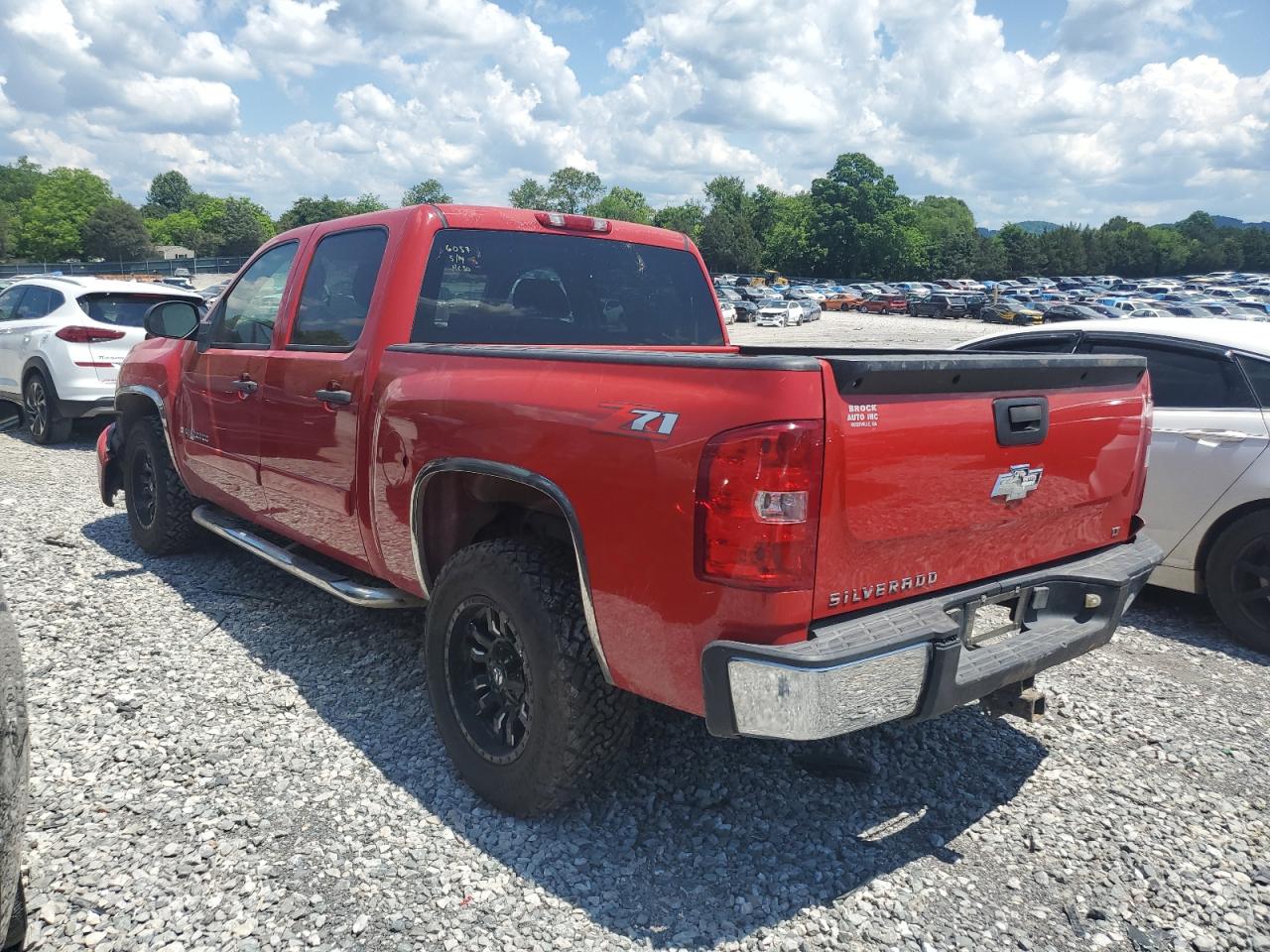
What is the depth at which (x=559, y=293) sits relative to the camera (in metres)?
3.93

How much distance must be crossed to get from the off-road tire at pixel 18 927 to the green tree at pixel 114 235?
352 ft

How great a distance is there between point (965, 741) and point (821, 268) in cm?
11152

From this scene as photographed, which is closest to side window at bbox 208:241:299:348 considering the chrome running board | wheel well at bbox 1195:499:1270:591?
the chrome running board

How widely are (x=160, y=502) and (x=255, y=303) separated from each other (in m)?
1.67

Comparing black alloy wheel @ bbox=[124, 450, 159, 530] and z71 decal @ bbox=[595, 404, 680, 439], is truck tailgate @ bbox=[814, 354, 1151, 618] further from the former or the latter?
black alloy wheel @ bbox=[124, 450, 159, 530]

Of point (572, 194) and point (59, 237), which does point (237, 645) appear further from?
point (572, 194)

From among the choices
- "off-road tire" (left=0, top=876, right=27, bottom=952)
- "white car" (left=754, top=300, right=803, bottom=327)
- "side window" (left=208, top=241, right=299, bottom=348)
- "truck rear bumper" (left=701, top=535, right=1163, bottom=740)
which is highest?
"side window" (left=208, top=241, right=299, bottom=348)

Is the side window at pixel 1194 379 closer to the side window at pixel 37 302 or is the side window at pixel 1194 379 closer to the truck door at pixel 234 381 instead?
the truck door at pixel 234 381

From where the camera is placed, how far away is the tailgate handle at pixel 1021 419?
101 inches

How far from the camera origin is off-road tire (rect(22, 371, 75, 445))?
9.43 metres

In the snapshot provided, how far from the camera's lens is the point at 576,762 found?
8.90ft

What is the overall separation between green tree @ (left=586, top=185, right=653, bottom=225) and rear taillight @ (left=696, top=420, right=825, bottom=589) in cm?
13274

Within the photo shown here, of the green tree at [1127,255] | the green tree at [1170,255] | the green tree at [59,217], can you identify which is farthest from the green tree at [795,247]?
the green tree at [59,217]

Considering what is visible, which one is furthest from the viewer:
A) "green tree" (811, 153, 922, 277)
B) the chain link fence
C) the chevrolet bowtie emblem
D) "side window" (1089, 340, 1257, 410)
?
"green tree" (811, 153, 922, 277)
